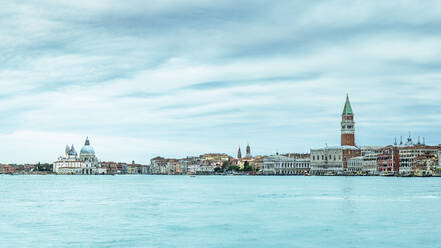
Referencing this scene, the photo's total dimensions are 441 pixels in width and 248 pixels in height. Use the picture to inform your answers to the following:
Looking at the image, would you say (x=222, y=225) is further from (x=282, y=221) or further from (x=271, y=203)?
(x=271, y=203)

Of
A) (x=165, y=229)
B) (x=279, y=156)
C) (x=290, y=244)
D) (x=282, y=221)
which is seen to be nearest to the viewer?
(x=290, y=244)

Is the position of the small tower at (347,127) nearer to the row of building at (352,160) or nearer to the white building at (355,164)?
the row of building at (352,160)

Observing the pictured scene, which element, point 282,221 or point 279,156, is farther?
point 279,156

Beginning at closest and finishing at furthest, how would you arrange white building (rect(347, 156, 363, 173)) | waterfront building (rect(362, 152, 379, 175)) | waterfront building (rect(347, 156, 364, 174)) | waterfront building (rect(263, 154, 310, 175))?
waterfront building (rect(362, 152, 379, 175)), waterfront building (rect(347, 156, 364, 174)), white building (rect(347, 156, 363, 173)), waterfront building (rect(263, 154, 310, 175))

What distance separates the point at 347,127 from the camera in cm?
17512

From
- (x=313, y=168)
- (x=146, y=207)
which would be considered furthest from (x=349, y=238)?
(x=313, y=168)

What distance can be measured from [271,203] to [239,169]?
159 meters

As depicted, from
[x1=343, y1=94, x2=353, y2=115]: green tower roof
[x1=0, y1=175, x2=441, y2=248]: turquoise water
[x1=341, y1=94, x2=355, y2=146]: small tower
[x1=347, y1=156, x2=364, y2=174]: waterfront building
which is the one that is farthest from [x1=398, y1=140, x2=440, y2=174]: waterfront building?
[x1=0, y1=175, x2=441, y2=248]: turquoise water

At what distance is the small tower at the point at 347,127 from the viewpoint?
574ft

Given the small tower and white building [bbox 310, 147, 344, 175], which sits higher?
the small tower

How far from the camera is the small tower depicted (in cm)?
17500

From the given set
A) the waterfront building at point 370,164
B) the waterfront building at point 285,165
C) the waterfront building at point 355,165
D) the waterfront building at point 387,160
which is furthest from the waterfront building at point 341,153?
the waterfront building at point 387,160

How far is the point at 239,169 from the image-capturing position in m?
199

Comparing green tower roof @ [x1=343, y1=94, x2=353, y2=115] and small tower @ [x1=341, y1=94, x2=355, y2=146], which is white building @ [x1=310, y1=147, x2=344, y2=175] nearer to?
small tower @ [x1=341, y1=94, x2=355, y2=146]
